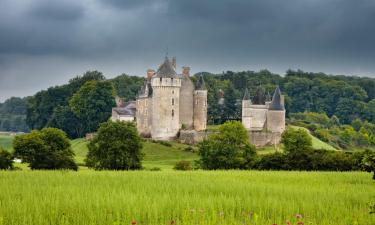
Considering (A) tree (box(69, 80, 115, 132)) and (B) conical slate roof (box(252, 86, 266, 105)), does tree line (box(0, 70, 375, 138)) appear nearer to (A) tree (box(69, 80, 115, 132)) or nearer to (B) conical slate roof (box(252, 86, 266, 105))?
(A) tree (box(69, 80, 115, 132))

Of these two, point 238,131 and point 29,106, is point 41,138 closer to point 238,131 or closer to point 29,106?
point 238,131

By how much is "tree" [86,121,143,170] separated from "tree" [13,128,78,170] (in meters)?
2.17

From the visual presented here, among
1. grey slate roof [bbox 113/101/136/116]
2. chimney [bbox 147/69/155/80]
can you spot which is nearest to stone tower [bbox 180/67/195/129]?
chimney [bbox 147/69/155/80]

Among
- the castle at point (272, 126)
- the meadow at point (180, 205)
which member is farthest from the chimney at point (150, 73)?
the meadow at point (180, 205)

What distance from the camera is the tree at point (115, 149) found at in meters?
49.5

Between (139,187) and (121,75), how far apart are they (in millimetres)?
132653

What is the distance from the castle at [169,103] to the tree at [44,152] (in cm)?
3135

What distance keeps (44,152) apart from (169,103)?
3491 cm

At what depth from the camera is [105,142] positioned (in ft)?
166

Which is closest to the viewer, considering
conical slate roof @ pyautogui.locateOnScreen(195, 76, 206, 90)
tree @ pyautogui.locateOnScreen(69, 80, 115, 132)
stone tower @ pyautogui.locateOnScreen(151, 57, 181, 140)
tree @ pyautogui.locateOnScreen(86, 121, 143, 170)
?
tree @ pyautogui.locateOnScreen(86, 121, 143, 170)

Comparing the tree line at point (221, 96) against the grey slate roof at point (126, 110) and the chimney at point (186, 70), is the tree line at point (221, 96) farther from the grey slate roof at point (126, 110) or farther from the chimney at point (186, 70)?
the chimney at point (186, 70)

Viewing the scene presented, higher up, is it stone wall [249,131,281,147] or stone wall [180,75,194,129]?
stone wall [180,75,194,129]

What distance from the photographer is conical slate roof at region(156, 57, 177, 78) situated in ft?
266

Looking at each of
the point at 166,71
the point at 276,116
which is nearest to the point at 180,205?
the point at 166,71
